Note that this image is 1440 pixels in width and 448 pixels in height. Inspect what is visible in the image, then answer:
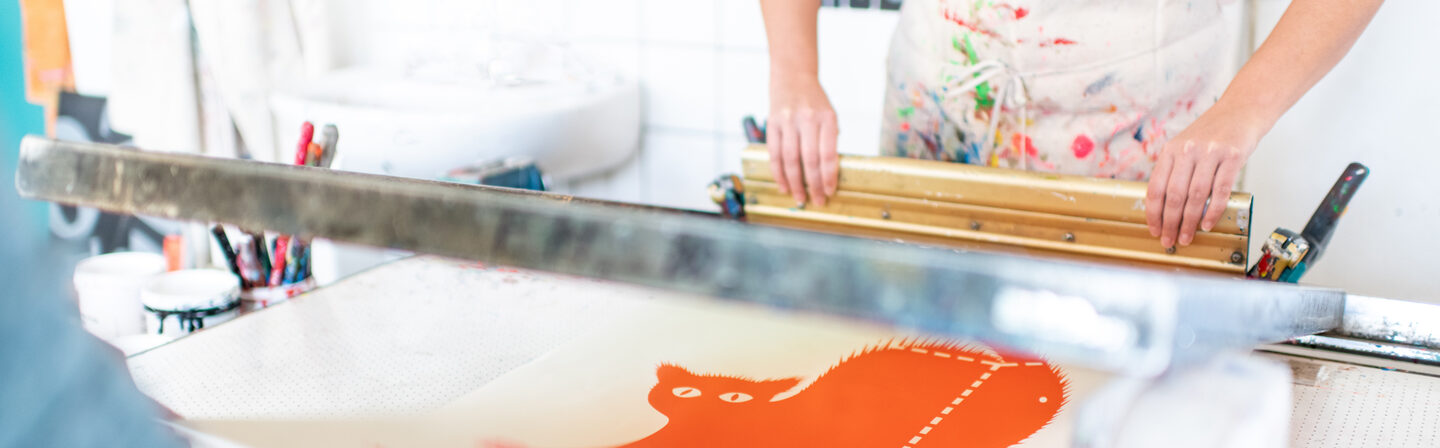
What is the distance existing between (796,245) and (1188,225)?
0.69 metres

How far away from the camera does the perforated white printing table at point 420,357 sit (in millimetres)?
864

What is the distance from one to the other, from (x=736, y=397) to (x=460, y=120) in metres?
1.16

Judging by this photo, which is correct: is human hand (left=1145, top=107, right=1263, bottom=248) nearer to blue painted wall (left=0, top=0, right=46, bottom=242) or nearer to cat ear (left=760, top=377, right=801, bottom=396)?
cat ear (left=760, top=377, right=801, bottom=396)

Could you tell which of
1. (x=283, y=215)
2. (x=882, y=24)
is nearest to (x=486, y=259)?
(x=283, y=215)

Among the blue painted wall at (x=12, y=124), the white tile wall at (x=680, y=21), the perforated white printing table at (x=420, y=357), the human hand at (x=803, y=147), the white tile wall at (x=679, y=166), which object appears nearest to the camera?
the blue painted wall at (x=12, y=124)

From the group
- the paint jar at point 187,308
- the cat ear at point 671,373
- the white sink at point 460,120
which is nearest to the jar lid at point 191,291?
the paint jar at point 187,308

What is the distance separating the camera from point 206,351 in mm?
1034

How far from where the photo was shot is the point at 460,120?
1.88m

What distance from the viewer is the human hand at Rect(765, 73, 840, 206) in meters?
1.17

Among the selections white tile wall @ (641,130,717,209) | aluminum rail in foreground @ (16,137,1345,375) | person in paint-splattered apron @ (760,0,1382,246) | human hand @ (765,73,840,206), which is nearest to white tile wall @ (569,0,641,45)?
white tile wall @ (641,130,717,209)

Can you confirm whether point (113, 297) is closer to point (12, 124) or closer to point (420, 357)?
point (420, 357)

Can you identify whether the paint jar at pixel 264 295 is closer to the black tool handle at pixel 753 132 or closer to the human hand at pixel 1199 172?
the black tool handle at pixel 753 132

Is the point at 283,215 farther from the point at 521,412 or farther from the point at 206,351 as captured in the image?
the point at 206,351

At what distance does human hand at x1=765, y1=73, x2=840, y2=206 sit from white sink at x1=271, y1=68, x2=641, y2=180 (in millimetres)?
786
